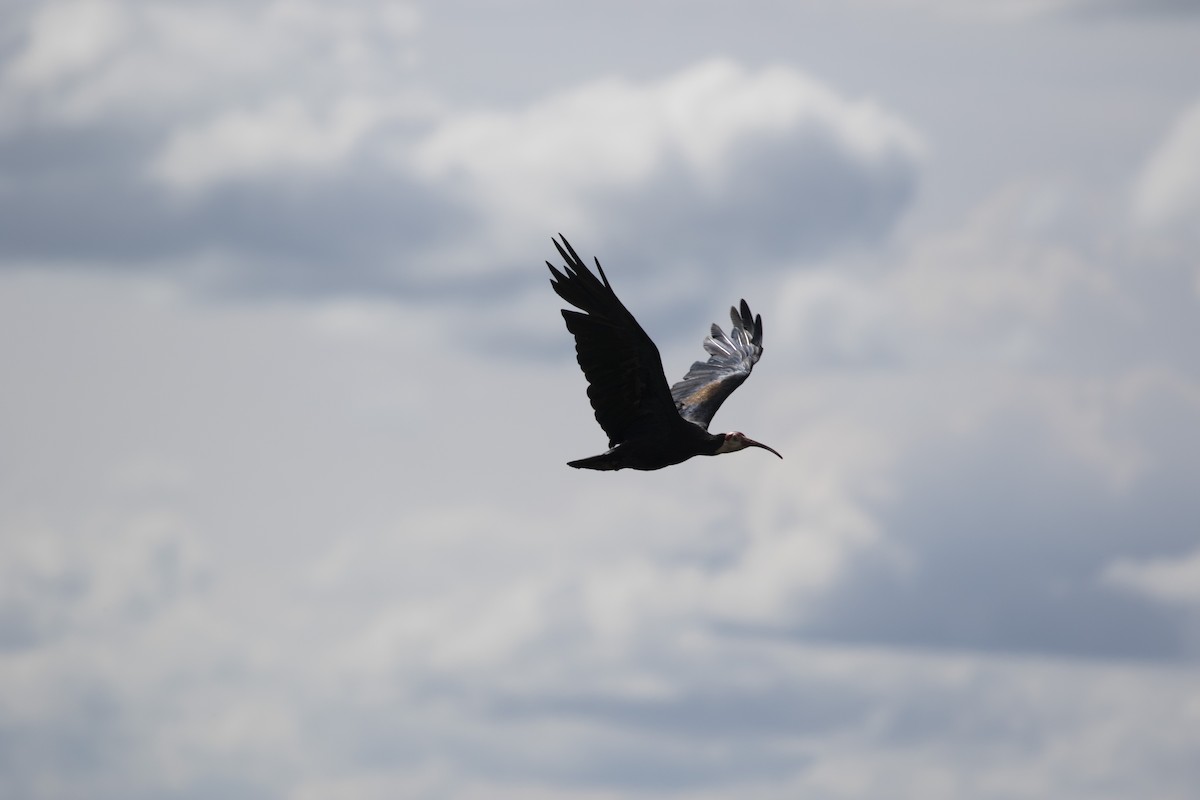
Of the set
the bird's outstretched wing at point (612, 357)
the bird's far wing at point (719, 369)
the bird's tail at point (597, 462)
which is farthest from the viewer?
the bird's far wing at point (719, 369)

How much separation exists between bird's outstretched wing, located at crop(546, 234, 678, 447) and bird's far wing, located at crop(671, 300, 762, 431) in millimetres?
3821

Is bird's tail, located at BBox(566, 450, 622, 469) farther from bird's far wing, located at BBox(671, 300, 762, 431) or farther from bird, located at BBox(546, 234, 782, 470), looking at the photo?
bird's far wing, located at BBox(671, 300, 762, 431)

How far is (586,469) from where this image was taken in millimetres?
24688

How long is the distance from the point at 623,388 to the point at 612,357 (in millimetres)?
764

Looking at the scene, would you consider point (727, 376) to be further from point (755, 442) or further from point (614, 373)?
point (614, 373)

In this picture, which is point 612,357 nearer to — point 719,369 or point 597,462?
point 597,462

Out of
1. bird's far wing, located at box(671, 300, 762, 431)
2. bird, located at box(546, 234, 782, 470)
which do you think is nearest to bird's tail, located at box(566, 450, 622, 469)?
bird, located at box(546, 234, 782, 470)

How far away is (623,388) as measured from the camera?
24141 millimetres

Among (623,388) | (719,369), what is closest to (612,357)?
(623,388)

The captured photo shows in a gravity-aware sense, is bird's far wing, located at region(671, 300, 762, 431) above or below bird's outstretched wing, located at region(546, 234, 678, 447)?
above

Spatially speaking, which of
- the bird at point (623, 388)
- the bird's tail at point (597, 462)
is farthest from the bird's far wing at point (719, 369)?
the bird's tail at point (597, 462)

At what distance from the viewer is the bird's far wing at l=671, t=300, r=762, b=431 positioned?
96.2 ft

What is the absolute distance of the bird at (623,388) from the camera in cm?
2241

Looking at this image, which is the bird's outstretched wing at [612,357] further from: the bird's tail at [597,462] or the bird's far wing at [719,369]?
the bird's far wing at [719,369]
